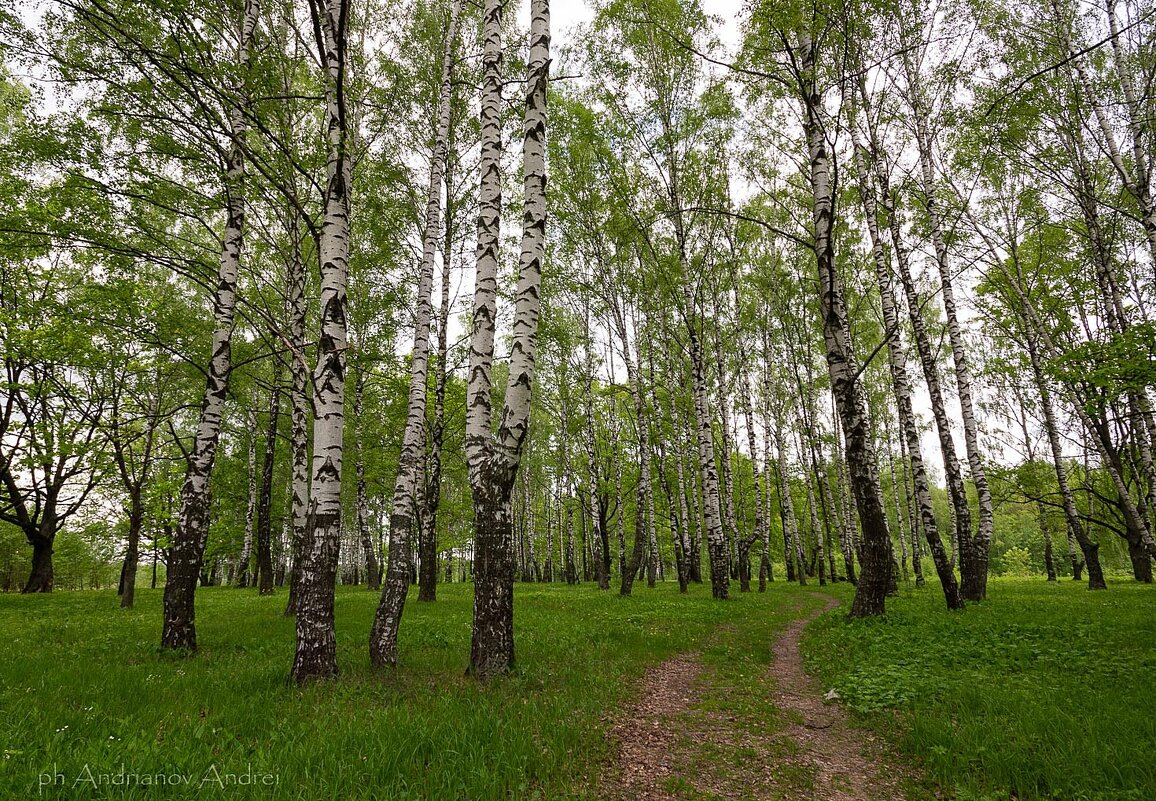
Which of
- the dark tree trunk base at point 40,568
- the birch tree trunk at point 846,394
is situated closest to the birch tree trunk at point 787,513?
the birch tree trunk at point 846,394

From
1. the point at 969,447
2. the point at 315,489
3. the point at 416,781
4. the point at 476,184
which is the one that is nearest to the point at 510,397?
→ the point at 315,489

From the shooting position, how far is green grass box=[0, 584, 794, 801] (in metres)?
3.30

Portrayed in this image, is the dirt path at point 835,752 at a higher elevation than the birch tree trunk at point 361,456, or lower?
lower

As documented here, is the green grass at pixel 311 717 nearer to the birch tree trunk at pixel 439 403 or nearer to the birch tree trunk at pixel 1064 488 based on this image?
the birch tree trunk at pixel 439 403

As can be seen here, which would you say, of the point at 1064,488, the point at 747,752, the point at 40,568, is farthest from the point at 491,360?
the point at 40,568

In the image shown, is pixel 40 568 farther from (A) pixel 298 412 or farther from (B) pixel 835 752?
(B) pixel 835 752

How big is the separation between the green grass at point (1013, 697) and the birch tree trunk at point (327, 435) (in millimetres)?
6720

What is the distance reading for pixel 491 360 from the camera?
7.03 meters

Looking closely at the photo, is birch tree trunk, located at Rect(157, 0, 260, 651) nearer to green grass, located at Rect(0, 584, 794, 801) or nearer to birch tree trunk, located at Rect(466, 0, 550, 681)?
green grass, located at Rect(0, 584, 794, 801)

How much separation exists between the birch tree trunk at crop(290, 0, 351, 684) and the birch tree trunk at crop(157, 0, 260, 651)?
234 cm

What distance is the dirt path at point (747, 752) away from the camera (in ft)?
13.1

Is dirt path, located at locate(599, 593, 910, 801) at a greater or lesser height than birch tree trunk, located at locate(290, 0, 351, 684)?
lesser

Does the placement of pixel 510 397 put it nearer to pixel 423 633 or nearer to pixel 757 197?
pixel 423 633

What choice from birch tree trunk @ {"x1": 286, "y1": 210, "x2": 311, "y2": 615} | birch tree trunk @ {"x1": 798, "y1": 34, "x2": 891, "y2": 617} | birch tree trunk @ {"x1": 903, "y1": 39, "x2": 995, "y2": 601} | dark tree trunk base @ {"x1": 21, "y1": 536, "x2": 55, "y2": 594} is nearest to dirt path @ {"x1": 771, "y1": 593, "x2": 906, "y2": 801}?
birch tree trunk @ {"x1": 798, "y1": 34, "x2": 891, "y2": 617}
